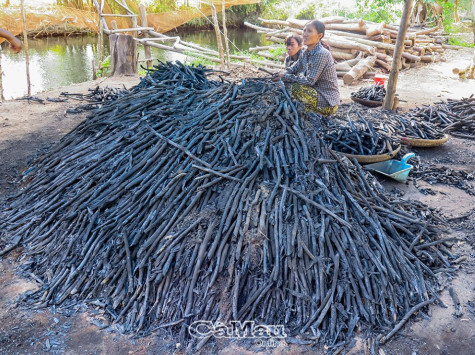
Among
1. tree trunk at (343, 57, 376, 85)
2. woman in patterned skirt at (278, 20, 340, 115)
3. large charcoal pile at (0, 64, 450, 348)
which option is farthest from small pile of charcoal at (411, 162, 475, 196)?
tree trunk at (343, 57, 376, 85)

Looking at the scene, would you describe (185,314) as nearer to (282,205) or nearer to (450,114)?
(282,205)

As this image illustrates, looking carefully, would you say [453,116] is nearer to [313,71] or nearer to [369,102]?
[369,102]

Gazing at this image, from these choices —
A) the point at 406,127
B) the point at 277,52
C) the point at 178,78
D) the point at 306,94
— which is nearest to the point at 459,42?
the point at 277,52

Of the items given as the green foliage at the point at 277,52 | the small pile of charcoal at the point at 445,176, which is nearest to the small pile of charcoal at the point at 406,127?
the small pile of charcoal at the point at 445,176

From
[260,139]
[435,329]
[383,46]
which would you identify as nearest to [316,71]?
[260,139]

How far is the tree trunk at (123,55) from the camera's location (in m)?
9.07

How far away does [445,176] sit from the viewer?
16.6 feet

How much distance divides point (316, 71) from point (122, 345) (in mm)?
3568

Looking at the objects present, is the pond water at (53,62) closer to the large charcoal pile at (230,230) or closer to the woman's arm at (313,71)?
the woman's arm at (313,71)

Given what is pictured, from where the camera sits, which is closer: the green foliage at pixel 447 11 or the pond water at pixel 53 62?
the pond water at pixel 53 62

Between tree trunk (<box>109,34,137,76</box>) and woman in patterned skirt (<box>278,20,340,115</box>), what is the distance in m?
5.54

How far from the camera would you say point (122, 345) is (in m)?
2.61

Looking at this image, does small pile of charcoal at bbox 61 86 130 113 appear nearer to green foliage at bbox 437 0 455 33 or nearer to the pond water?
the pond water

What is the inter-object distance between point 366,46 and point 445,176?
24.4ft
